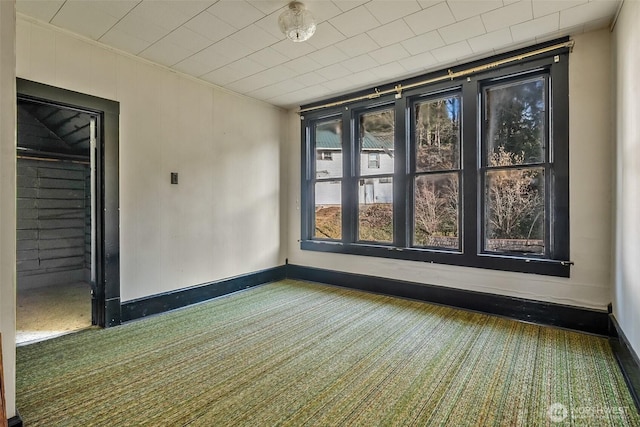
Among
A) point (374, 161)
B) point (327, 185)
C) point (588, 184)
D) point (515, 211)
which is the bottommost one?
point (515, 211)

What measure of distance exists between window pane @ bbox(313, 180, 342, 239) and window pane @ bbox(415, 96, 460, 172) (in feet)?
4.15

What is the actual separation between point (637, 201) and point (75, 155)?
6.37 m

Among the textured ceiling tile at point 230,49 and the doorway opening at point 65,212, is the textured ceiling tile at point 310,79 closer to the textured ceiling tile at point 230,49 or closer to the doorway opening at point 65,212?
the textured ceiling tile at point 230,49

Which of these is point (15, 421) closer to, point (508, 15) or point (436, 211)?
point (436, 211)

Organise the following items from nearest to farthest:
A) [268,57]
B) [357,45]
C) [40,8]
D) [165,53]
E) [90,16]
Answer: [40,8] < [90,16] < [357,45] < [165,53] < [268,57]

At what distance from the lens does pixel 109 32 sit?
103 inches

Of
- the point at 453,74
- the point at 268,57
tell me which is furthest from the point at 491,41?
the point at 268,57

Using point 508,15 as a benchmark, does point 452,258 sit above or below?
below

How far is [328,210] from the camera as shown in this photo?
460 cm

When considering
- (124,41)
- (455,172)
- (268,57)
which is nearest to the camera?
(124,41)

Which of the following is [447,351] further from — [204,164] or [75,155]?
[75,155]

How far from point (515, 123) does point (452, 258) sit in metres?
1.56

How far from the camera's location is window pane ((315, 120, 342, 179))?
176 inches

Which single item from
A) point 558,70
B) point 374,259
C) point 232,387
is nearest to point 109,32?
point 232,387
